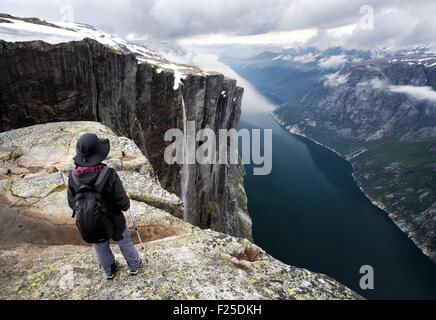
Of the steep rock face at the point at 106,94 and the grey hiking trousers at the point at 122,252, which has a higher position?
the steep rock face at the point at 106,94

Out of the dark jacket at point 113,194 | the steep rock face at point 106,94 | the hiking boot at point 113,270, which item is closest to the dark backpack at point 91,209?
the dark jacket at point 113,194

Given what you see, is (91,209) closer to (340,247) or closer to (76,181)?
(76,181)

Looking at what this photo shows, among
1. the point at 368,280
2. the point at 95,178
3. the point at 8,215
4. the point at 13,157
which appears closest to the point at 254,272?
the point at 95,178

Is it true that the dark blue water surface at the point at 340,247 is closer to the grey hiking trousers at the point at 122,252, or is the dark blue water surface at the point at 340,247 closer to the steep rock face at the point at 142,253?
the steep rock face at the point at 142,253

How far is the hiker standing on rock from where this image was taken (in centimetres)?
865

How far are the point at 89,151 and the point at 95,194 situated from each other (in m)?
1.24

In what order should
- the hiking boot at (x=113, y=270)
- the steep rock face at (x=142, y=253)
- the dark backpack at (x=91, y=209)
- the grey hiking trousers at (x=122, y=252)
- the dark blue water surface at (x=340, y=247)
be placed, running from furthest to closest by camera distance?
the dark blue water surface at (x=340, y=247)
the hiking boot at (x=113, y=270)
the steep rock face at (x=142, y=253)
the grey hiking trousers at (x=122, y=252)
the dark backpack at (x=91, y=209)

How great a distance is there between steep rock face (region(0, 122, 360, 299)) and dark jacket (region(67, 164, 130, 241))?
2.28 meters

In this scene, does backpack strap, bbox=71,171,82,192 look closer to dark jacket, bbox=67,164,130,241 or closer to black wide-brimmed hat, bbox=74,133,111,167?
dark jacket, bbox=67,164,130,241

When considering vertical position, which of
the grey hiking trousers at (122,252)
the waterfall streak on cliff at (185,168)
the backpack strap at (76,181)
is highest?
the waterfall streak on cliff at (185,168)

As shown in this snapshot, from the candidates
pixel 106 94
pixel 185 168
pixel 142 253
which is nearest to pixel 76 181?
pixel 142 253

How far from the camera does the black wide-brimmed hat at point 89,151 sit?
8.69 m

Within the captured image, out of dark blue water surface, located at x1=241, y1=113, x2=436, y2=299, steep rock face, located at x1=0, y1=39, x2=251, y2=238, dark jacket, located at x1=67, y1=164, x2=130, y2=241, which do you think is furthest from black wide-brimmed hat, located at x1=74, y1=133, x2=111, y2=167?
dark blue water surface, located at x1=241, y1=113, x2=436, y2=299
